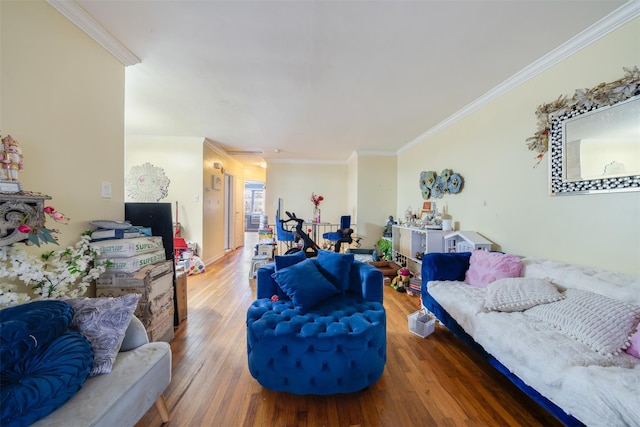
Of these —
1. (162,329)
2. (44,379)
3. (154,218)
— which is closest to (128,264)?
(154,218)

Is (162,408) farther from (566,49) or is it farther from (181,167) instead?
(181,167)

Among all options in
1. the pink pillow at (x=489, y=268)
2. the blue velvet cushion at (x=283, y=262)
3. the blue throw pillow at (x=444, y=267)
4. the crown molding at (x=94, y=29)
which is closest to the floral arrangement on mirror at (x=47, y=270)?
the blue velvet cushion at (x=283, y=262)

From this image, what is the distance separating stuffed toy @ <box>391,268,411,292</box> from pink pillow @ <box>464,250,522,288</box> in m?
1.21

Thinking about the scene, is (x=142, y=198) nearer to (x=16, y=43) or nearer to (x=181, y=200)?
(x=181, y=200)

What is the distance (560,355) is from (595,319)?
1.18ft

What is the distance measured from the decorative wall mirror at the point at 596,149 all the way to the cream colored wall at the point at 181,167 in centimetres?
497

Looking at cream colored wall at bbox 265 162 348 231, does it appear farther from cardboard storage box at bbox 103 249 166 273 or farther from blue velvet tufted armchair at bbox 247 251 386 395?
blue velvet tufted armchair at bbox 247 251 386 395

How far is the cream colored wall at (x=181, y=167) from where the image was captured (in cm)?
434

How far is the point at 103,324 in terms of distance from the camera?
118cm

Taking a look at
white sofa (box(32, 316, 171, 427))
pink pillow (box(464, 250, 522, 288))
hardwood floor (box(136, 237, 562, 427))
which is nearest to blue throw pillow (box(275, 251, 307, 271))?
hardwood floor (box(136, 237, 562, 427))

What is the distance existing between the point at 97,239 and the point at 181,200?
2862 mm

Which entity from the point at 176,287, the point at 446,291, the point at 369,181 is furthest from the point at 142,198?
the point at 446,291

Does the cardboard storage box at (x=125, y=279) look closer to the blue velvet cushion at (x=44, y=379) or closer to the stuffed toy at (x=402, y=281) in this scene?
the blue velvet cushion at (x=44, y=379)

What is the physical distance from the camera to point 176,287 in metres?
2.34
